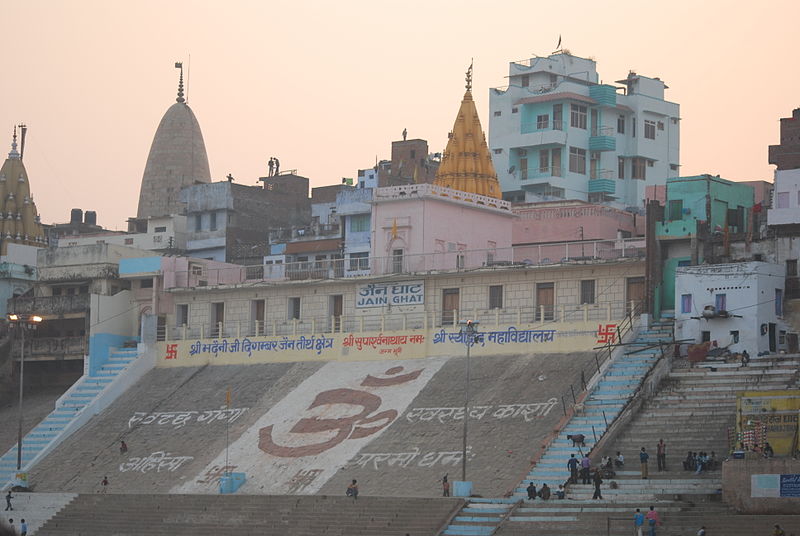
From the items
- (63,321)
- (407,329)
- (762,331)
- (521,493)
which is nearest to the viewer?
(521,493)

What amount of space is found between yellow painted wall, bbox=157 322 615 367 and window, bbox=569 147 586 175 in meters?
28.2

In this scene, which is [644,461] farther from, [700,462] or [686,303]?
[686,303]

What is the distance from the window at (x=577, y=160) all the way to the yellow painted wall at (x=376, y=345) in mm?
28174

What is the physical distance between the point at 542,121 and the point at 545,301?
30.3 m

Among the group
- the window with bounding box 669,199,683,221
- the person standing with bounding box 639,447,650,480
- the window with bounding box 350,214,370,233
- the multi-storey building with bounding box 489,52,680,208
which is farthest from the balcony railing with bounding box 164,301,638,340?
the multi-storey building with bounding box 489,52,680,208

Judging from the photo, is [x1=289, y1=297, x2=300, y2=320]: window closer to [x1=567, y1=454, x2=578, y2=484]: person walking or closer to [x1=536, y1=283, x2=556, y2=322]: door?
[x1=536, y1=283, x2=556, y2=322]: door

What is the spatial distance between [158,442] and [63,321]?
16.0m

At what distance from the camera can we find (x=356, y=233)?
277ft

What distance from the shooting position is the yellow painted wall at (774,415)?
144ft

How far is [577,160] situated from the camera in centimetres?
9081

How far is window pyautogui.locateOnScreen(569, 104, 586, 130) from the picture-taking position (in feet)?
295

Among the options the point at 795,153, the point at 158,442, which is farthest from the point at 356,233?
the point at 795,153

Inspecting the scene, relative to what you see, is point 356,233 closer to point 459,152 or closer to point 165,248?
point 459,152

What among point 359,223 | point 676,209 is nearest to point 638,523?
point 676,209
